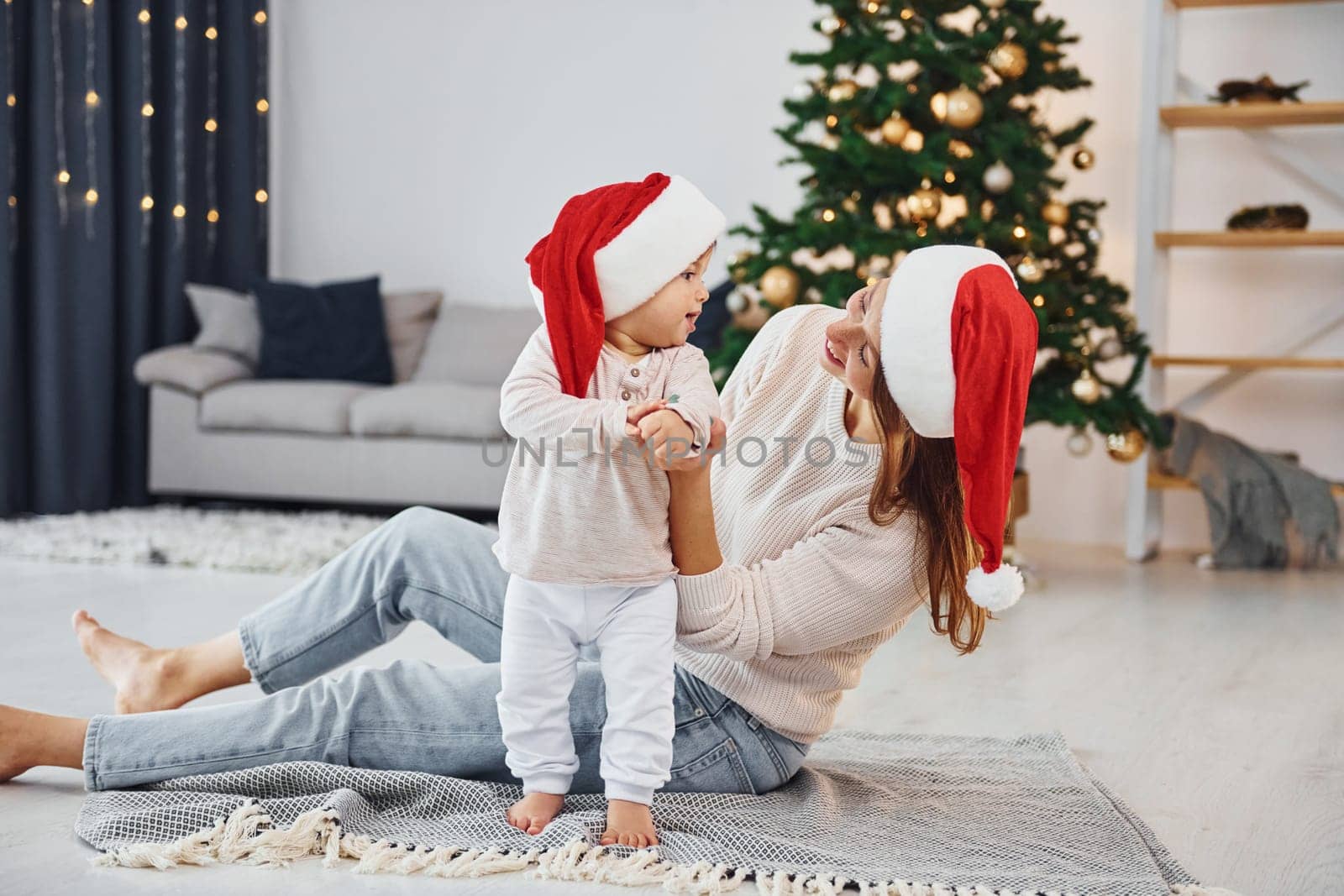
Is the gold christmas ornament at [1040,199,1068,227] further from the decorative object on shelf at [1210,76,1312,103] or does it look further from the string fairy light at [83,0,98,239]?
the string fairy light at [83,0,98,239]

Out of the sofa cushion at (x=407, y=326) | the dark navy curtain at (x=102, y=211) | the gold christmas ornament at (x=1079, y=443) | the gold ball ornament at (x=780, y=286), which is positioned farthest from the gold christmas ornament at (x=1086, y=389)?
the dark navy curtain at (x=102, y=211)

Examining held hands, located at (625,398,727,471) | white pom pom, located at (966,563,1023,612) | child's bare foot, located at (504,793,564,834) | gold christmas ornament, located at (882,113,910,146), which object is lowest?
child's bare foot, located at (504,793,564,834)

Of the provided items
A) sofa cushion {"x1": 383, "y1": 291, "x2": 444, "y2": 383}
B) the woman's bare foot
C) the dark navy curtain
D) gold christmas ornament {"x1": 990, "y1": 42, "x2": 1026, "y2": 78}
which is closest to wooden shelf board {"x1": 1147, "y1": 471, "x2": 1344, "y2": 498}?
gold christmas ornament {"x1": 990, "y1": 42, "x2": 1026, "y2": 78}

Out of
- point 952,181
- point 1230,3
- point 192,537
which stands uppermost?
point 1230,3

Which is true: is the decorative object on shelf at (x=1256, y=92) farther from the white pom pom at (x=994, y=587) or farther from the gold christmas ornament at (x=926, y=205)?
the white pom pom at (x=994, y=587)

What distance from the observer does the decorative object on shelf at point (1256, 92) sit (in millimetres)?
3986

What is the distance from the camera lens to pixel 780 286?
358cm

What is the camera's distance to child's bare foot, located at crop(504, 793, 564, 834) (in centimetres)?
147

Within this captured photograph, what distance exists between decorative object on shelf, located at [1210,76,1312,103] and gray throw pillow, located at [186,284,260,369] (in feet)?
11.2

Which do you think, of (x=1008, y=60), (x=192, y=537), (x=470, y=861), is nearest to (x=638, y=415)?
(x=470, y=861)

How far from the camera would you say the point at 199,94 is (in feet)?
17.3

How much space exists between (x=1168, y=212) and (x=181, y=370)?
131 inches

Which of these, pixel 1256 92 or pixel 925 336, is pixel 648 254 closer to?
pixel 925 336

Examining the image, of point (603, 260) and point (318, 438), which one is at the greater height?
point (603, 260)
